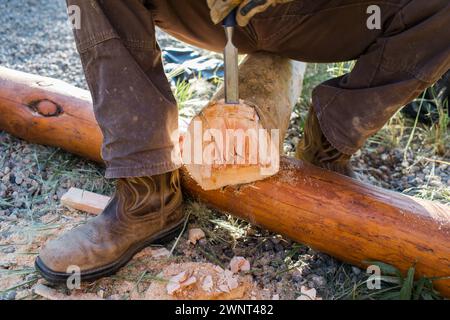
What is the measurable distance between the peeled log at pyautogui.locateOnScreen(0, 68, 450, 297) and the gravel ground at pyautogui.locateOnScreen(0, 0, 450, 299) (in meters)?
0.10

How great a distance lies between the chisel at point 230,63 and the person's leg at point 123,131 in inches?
7.8

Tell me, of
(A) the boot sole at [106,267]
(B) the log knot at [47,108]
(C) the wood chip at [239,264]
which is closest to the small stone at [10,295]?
(A) the boot sole at [106,267]

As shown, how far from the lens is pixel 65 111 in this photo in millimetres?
2264

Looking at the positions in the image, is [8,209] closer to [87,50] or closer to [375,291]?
[87,50]

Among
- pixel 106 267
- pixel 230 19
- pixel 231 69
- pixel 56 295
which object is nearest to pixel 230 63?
pixel 231 69

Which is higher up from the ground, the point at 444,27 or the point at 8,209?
the point at 444,27

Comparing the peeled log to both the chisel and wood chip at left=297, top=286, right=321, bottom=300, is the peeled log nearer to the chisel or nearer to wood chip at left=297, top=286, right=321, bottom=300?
wood chip at left=297, top=286, right=321, bottom=300

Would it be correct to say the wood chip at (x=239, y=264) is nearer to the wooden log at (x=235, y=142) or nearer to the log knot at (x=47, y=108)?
the wooden log at (x=235, y=142)

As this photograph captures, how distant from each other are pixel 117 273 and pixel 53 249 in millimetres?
233

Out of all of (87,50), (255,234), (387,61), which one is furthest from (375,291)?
(87,50)

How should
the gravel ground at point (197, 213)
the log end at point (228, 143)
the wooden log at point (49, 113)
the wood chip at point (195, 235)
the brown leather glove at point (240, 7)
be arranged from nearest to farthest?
the brown leather glove at point (240, 7)
the log end at point (228, 143)
the gravel ground at point (197, 213)
the wood chip at point (195, 235)
the wooden log at point (49, 113)

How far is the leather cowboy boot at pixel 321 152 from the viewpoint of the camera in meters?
1.99

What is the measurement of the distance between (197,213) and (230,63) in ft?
2.16

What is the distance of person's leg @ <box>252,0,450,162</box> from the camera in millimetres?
1710
